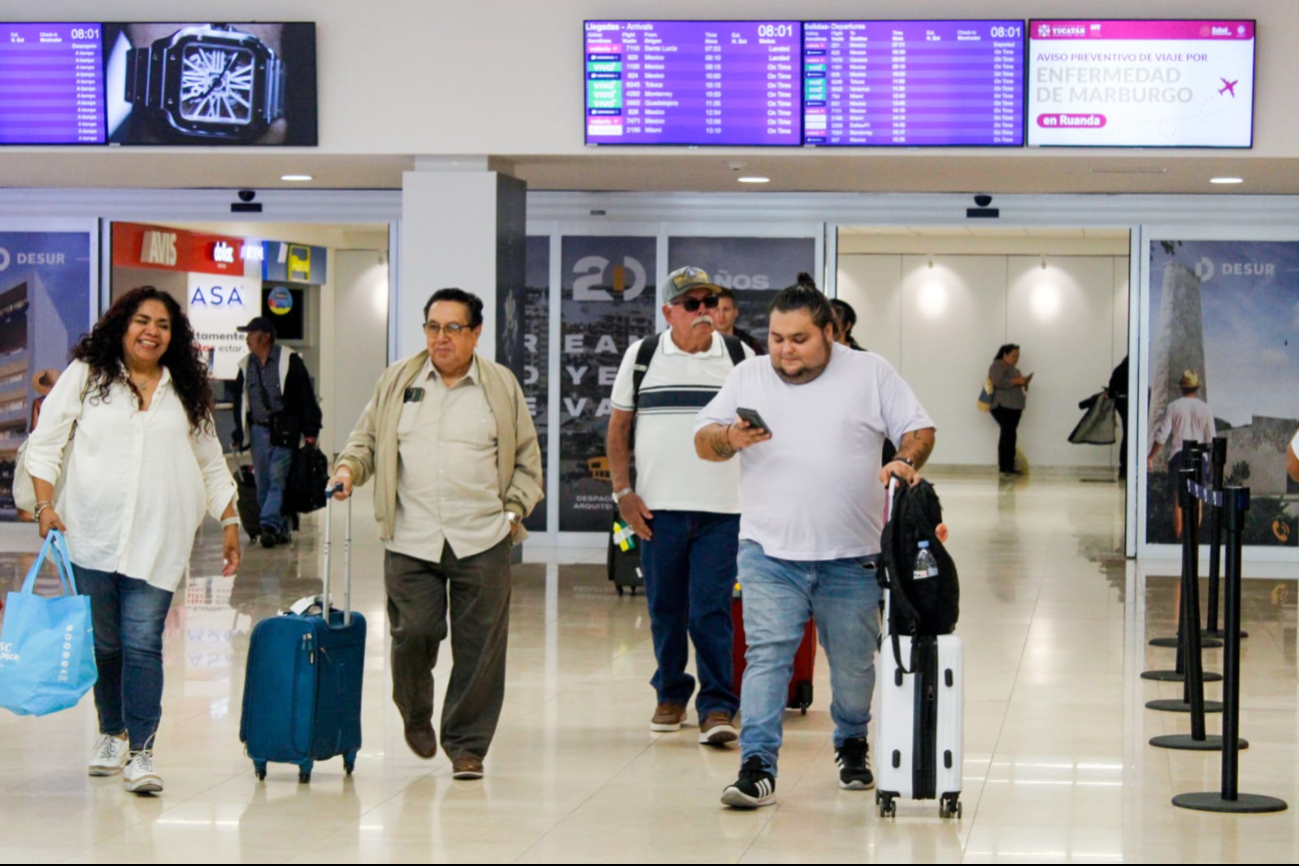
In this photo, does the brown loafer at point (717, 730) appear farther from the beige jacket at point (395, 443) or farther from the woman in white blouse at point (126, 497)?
the woman in white blouse at point (126, 497)

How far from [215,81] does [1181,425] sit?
22.2 feet

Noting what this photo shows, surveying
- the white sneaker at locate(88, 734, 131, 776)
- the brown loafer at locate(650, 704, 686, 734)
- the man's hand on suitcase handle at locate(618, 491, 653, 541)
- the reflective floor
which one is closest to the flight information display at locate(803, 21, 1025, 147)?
the reflective floor

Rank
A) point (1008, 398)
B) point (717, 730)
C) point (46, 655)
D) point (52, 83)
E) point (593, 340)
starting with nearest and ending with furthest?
point (46, 655) < point (717, 730) < point (52, 83) < point (593, 340) < point (1008, 398)

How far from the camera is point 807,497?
472 cm

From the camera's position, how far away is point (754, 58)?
9.07 meters

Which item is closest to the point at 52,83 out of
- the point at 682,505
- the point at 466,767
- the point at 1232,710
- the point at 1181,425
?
the point at 682,505

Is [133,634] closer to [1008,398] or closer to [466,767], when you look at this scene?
[466,767]

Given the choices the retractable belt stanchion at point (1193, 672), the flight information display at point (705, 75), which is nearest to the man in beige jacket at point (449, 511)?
the retractable belt stanchion at point (1193, 672)

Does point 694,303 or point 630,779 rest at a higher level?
point 694,303

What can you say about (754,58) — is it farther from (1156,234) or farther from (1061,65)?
(1156,234)

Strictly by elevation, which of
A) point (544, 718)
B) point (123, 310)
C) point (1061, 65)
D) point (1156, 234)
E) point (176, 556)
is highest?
point (1061, 65)

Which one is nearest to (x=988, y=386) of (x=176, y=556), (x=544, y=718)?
(x=544, y=718)

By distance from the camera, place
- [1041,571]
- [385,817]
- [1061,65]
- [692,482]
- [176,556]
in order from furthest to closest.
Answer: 1. [1041,571]
2. [1061,65]
3. [692,482]
4. [176,556]
5. [385,817]

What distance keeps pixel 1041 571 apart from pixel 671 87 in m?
4.14
